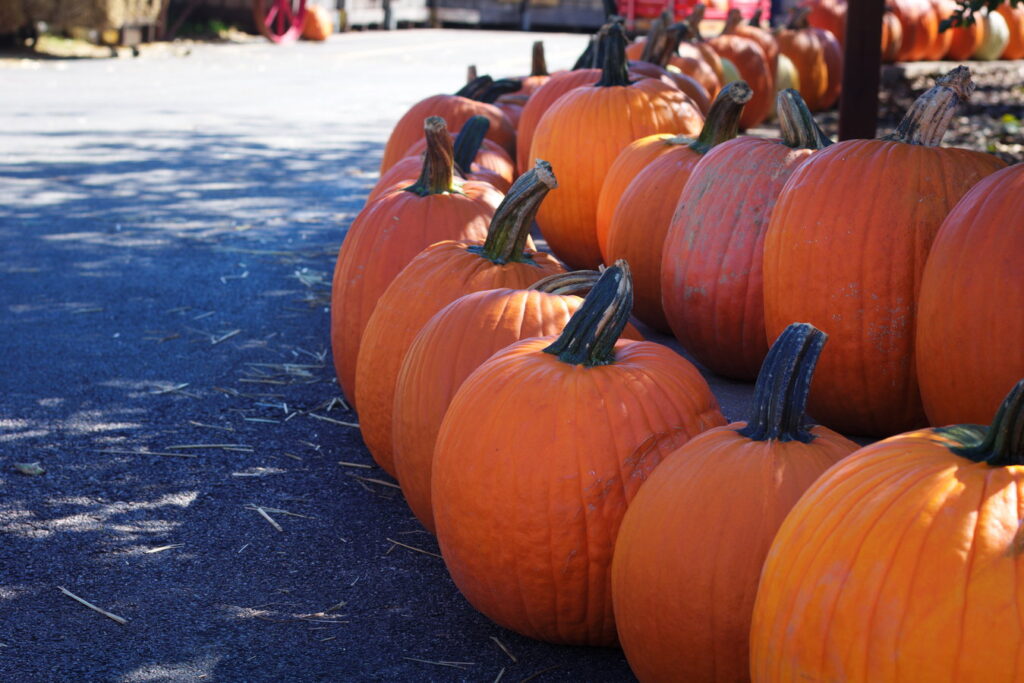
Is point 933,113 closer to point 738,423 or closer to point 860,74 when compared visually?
point 738,423

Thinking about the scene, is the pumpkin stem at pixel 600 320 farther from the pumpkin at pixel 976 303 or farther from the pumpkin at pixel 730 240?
the pumpkin at pixel 730 240

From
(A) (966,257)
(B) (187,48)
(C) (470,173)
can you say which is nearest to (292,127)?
(C) (470,173)

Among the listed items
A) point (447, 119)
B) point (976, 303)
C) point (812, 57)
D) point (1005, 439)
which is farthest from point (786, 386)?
point (812, 57)

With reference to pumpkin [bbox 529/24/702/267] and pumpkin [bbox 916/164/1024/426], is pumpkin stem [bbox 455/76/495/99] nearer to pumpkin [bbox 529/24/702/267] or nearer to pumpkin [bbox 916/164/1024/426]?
pumpkin [bbox 529/24/702/267]

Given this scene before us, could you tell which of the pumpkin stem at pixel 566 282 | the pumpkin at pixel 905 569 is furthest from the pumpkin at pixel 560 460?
the pumpkin at pixel 905 569

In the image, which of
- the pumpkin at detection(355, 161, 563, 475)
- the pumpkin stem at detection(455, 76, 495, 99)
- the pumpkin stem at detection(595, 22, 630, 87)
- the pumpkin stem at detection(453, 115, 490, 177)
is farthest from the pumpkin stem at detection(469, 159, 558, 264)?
the pumpkin stem at detection(455, 76, 495, 99)

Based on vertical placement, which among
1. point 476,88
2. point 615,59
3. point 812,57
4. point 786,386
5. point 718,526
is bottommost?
point 718,526

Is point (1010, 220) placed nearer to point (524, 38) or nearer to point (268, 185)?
point (268, 185)

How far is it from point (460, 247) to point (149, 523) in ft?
3.54

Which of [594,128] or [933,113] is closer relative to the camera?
[933,113]

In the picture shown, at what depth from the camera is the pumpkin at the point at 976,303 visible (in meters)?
2.29

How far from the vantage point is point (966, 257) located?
235 cm

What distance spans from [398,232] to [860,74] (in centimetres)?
345

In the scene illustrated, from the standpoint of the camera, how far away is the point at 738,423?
2.15 meters
